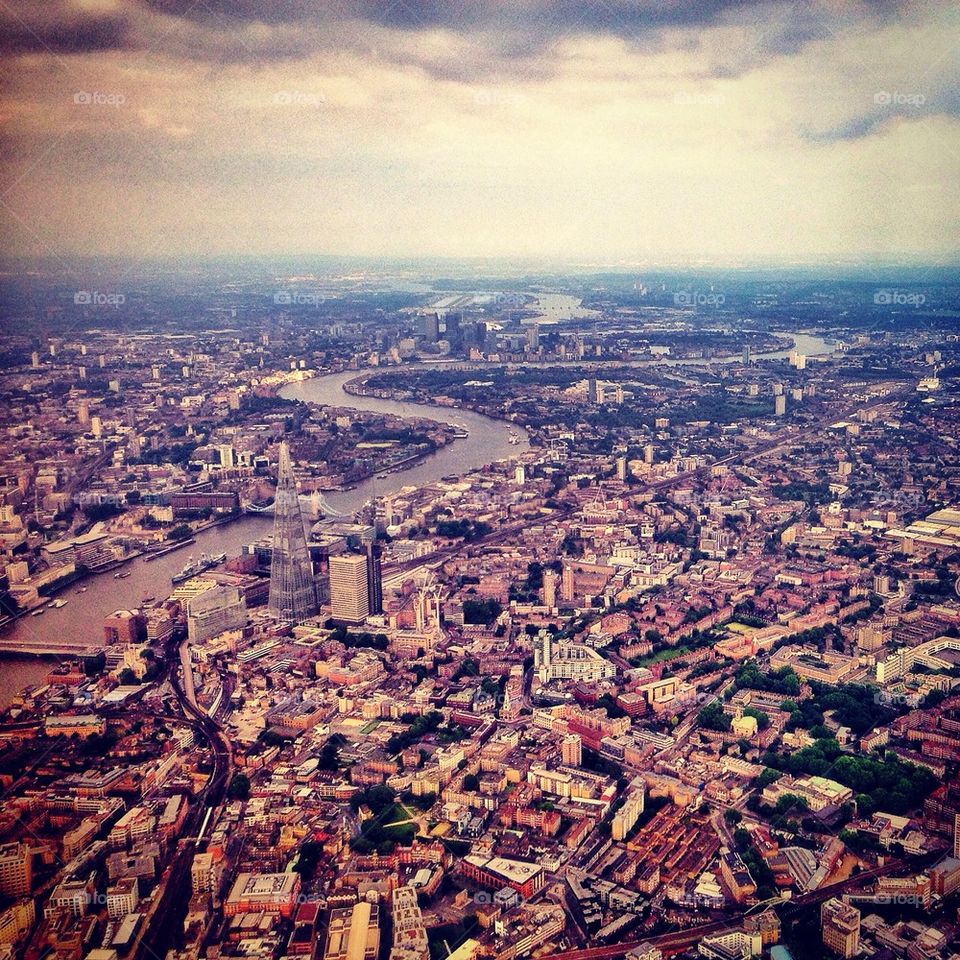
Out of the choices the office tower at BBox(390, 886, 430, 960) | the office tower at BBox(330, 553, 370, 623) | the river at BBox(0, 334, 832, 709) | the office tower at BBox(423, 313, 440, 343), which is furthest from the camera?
the office tower at BBox(423, 313, 440, 343)

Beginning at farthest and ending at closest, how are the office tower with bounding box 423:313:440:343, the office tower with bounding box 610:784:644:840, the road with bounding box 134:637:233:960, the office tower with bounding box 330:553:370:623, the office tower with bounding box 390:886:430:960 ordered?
1. the office tower with bounding box 423:313:440:343
2. the office tower with bounding box 330:553:370:623
3. the office tower with bounding box 610:784:644:840
4. the road with bounding box 134:637:233:960
5. the office tower with bounding box 390:886:430:960

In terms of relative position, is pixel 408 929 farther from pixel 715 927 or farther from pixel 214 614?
pixel 214 614

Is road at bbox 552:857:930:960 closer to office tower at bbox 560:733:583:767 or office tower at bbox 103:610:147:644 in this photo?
office tower at bbox 560:733:583:767

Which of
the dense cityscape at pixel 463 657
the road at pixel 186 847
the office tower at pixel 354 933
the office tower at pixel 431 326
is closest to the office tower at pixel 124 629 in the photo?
the dense cityscape at pixel 463 657

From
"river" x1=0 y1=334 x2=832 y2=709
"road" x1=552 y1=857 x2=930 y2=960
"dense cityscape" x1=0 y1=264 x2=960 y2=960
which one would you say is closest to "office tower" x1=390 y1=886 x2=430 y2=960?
"dense cityscape" x1=0 y1=264 x2=960 y2=960

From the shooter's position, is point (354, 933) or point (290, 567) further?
point (290, 567)

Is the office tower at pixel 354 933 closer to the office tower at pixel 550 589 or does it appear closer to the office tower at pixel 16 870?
the office tower at pixel 16 870

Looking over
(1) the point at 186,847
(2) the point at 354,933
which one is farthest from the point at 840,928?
(1) the point at 186,847
